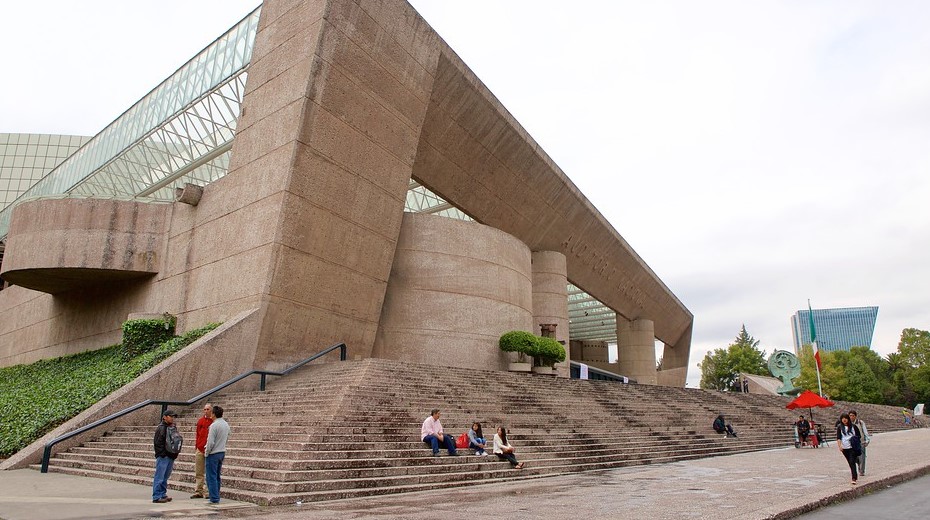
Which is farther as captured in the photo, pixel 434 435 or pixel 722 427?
pixel 722 427

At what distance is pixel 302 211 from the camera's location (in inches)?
681

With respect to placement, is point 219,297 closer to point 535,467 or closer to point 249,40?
point 249,40

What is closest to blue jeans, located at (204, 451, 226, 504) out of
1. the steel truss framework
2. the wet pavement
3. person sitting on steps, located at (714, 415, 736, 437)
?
the wet pavement

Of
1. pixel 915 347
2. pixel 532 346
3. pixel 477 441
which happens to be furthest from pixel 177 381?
pixel 915 347

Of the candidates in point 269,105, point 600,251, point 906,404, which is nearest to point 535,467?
point 269,105

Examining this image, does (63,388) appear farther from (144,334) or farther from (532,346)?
(532,346)

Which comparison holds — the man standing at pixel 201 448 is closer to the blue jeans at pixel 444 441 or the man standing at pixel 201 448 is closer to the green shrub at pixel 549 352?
the blue jeans at pixel 444 441

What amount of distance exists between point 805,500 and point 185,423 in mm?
11515

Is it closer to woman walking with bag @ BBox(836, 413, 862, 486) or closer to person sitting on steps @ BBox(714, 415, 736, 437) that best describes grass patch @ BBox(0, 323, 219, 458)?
woman walking with bag @ BBox(836, 413, 862, 486)

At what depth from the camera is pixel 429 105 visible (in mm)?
22531

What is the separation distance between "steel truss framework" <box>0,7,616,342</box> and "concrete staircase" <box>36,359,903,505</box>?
463 inches

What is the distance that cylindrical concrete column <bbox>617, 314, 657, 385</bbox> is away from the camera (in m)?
46.9

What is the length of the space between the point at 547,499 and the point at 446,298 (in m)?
15.1

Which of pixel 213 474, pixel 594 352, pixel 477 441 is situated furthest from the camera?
pixel 594 352
